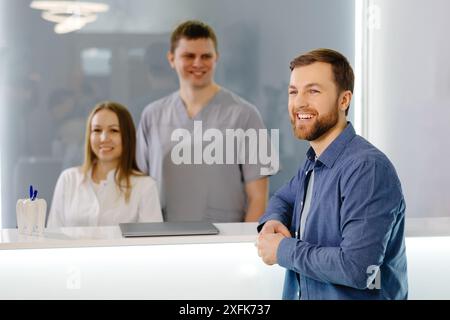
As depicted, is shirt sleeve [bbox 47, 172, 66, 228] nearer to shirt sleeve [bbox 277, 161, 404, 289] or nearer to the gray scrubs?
the gray scrubs

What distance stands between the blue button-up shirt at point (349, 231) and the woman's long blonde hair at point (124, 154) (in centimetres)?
180

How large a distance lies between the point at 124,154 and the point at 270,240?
6.39 feet

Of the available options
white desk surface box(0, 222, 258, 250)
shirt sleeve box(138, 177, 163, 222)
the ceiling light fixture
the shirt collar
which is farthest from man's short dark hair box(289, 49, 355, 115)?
the ceiling light fixture

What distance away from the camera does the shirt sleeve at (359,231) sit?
1.47m

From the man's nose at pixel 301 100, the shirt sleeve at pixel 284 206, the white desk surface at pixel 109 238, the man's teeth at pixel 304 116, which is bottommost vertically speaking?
the white desk surface at pixel 109 238

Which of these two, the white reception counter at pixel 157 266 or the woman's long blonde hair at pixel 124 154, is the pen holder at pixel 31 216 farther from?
the woman's long blonde hair at pixel 124 154

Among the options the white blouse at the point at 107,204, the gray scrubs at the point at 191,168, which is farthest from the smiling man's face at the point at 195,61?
the white blouse at the point at 107,204

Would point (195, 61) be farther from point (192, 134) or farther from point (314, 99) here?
point (314, 99)

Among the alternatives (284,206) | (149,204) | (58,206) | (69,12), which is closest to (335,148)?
(284,206)

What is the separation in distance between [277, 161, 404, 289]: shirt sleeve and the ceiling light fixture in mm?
2518

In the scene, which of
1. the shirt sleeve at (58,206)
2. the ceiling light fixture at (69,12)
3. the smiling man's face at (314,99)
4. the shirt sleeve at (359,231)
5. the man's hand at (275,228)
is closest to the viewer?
the shirt sleeve at (359,231)

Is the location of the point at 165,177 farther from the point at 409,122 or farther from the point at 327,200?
the point at 327,200
